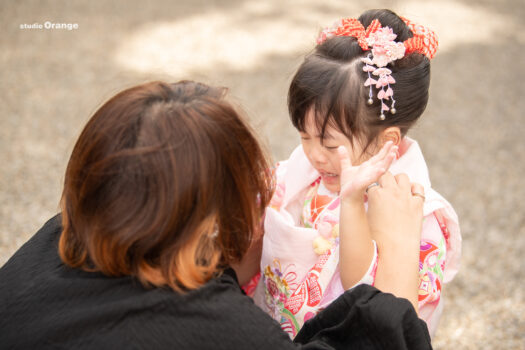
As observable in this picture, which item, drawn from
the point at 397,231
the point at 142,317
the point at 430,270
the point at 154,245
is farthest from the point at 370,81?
the point at 142,317

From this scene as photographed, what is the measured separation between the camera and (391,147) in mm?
1457

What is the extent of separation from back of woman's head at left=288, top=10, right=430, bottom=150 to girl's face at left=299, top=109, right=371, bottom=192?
2cm

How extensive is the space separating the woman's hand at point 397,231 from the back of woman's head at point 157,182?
52cm

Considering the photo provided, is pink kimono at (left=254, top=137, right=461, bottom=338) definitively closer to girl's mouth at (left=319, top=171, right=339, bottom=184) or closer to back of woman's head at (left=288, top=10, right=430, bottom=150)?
girl's mouth at (left=319, top=171, right=339, bottom=184)

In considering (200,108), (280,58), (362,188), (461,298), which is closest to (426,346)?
(362,188)

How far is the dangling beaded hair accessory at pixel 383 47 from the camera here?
1.61 m

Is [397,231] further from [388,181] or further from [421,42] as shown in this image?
[421,42]

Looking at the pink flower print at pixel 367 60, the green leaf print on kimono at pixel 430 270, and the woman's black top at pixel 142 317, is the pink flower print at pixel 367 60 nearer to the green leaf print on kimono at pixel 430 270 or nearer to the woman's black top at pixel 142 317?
the green leaf print on kimono at pixel 430 270

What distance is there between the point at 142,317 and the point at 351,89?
0.99 m

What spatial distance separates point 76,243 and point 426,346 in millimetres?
968

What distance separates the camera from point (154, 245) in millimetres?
1151

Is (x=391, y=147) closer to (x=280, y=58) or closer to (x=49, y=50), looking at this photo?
(x=280, y=58)

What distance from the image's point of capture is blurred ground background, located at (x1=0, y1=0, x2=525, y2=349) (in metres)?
3.21

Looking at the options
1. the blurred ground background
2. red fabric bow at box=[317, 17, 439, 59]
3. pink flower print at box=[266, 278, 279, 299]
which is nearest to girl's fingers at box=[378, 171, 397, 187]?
red fabric bow at box=[317, 17, 439, 59]
